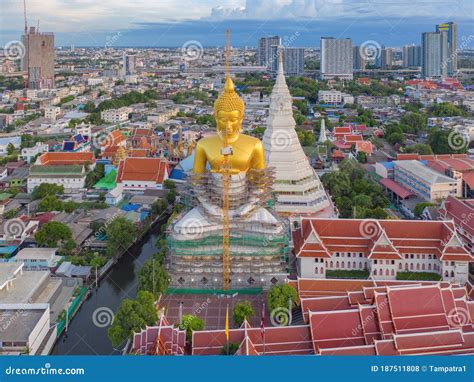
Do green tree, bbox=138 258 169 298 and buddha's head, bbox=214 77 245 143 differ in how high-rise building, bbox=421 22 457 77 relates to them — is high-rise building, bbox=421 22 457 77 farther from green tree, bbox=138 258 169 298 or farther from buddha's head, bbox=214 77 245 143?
green tree, bbox=138 258 169 298

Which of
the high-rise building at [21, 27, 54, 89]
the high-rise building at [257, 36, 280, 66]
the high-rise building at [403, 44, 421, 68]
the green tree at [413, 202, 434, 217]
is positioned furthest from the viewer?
the high-rise building at [403, 44, 421, 68]

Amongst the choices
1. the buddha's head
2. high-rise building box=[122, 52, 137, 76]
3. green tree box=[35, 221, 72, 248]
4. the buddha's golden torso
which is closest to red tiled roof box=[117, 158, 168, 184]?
green tree box=[35, 221, 72, 248]

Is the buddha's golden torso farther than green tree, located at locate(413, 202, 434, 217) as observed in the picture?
No

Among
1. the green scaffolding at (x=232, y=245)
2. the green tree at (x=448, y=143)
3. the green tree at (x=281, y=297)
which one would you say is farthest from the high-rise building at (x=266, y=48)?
the green tree at (x=281, y=297)

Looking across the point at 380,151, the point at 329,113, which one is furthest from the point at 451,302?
the point at 329,113

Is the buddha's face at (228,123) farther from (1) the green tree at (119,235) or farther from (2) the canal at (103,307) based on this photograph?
(2) the canal at (103,307)

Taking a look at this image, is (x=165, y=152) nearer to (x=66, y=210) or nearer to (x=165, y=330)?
(x=66, y=210)
